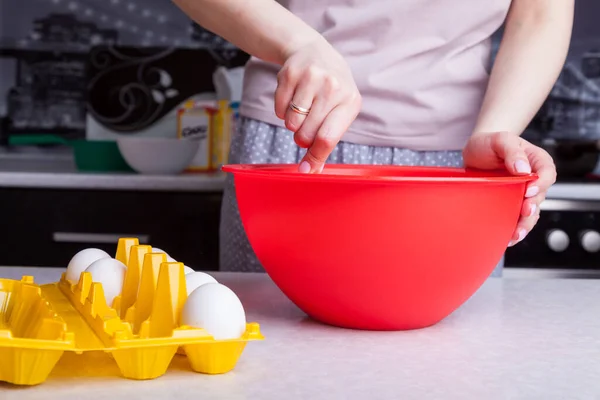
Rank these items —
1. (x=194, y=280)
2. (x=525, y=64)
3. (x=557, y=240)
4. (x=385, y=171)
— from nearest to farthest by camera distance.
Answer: (x=194, y=280), (x=385, y=171), (x=525, y=64), (x=557, y=240)

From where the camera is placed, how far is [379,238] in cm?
71

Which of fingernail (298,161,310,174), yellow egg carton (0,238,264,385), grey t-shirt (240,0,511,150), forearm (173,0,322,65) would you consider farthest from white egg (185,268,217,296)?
grey t-shirt (240,0,511,150)

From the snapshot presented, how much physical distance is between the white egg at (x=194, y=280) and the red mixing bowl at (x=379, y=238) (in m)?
0.09

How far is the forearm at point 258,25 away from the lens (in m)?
0.85

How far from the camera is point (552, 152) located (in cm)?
232

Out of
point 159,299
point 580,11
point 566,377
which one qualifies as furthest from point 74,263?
point 580,11

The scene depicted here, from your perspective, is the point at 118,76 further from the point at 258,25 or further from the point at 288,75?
the point at 288,75

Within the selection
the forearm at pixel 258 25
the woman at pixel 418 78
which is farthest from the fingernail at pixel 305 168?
the woman at pixel 418 78

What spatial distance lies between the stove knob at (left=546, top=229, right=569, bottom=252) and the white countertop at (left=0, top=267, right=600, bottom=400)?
3.69ft

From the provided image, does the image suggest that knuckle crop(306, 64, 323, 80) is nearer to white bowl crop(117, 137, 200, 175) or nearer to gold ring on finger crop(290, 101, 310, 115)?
gold ring on finger crop(290, 101, 310, 115)

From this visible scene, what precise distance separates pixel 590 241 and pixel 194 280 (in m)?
1.52

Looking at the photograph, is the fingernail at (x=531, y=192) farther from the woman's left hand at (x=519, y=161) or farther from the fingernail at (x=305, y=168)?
the fingernail at (x=305, y=168)

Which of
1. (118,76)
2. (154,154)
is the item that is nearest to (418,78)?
(154,154)

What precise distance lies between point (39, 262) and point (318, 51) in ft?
5.01
